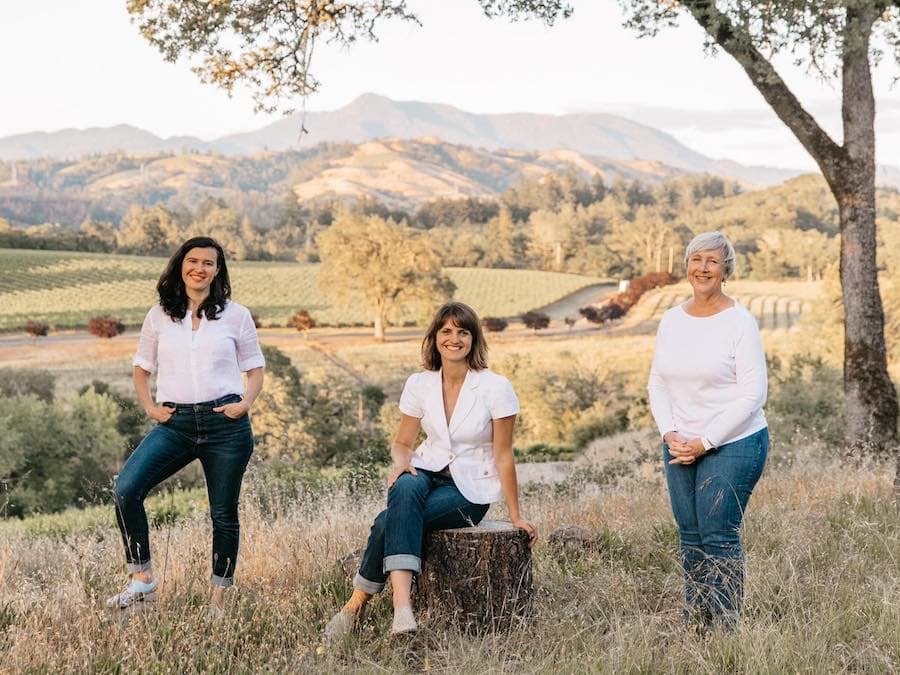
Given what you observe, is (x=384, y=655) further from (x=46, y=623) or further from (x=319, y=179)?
(x=319, y=179)

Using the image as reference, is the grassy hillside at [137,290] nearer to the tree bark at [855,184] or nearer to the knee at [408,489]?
the tree bark at [855,184]

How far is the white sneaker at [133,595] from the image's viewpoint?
12.6ft

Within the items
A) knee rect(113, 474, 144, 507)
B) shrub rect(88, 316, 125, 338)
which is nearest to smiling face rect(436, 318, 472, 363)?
knee rect(113, 474, 144, 507)

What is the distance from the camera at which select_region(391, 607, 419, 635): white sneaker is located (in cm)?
358

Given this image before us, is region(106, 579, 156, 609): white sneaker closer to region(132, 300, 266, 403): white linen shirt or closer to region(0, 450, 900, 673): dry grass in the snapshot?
region(0, 450, 900, 673): dry grass

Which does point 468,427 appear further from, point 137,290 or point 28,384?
point 137,290

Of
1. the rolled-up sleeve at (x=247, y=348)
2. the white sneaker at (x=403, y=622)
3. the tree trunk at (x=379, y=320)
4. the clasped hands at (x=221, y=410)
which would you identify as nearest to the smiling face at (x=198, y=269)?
the rolled-up sleeve at (x=247, y=348)

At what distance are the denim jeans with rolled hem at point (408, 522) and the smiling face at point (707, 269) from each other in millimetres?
1286

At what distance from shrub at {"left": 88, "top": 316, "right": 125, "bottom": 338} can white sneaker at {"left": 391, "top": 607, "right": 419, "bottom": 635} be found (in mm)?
39301

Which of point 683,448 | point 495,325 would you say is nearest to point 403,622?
point 683,448

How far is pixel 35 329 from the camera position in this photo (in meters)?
40.9

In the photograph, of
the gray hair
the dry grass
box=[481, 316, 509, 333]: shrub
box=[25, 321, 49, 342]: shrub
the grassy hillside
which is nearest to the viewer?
the dry grass

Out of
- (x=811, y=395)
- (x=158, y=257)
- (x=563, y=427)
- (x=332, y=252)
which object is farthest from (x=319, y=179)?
→ (x=811, y=395)

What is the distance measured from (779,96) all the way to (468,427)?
656 cm
